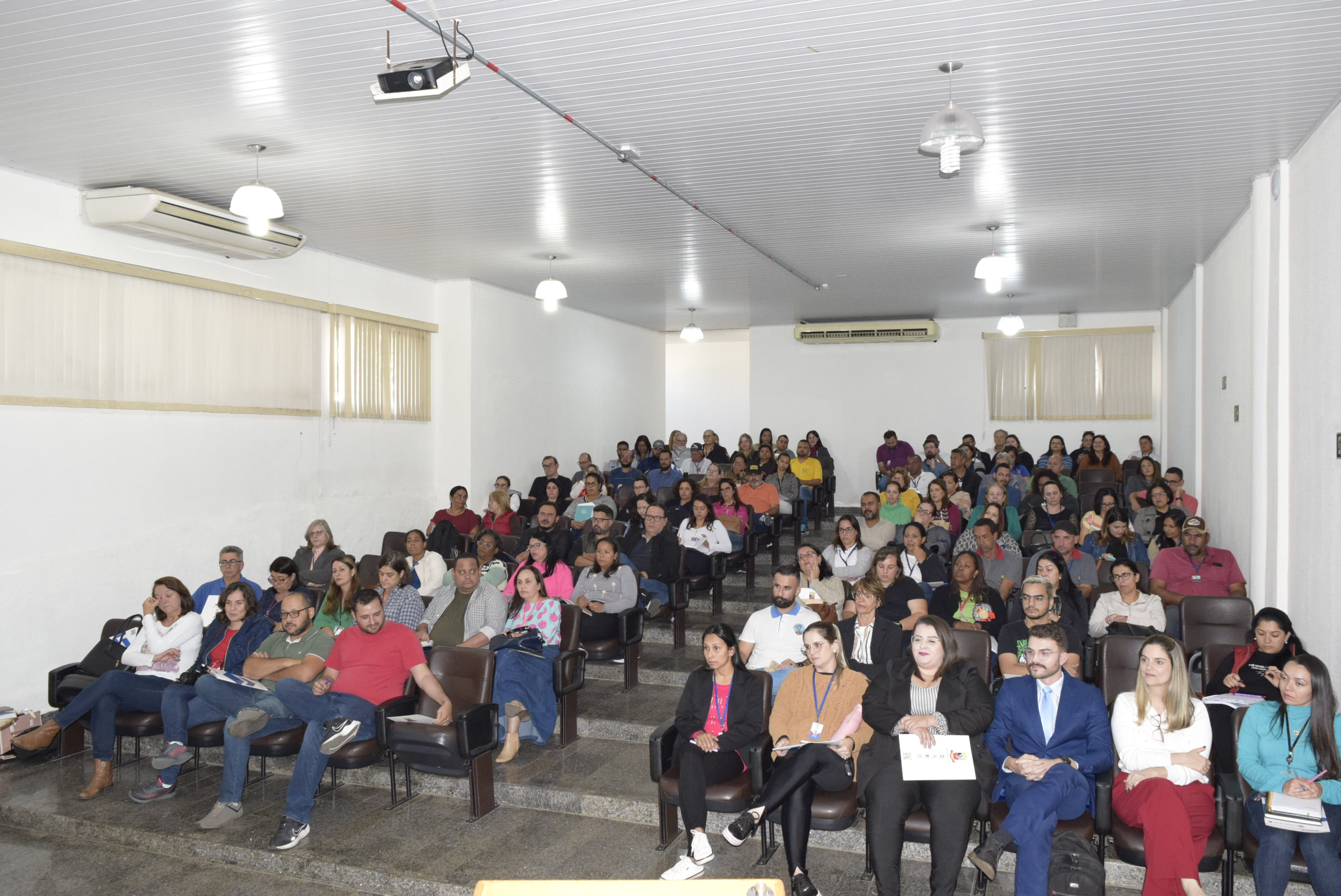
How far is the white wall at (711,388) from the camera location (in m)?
15.8

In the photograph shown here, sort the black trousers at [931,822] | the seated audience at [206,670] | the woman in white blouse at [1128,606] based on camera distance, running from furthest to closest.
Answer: the woman in white blouse at [1128,606], the seated audience at [206,670], the black trousers at [931,822]

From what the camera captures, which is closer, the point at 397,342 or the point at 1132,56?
the point at 1132,56

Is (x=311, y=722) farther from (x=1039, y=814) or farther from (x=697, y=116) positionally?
(x=697, y=116)

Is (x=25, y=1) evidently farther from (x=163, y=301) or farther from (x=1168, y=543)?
(x=1168, y=543)

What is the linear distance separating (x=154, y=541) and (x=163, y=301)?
162 centimetres

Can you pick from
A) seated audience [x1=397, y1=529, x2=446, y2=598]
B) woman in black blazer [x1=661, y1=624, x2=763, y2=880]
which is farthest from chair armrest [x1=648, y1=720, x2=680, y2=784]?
seated audience [x1=397, y1=529, x2=446, y2=598]

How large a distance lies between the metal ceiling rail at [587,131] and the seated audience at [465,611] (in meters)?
2.56

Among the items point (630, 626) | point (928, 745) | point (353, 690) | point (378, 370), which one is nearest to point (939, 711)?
point (928, 745)

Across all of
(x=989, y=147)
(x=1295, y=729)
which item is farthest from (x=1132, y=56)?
(x=1295, y=729)

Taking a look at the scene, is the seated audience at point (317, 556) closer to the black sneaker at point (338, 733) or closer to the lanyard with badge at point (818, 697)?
the black sneaker at point (338, 733)

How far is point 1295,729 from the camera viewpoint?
353 cm

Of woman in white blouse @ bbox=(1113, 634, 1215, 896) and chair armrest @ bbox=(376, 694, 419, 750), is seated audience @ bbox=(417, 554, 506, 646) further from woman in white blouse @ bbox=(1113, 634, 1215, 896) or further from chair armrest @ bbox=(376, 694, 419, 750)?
woman in white blouse @ bbox=(1113, 634, 1215, 896)

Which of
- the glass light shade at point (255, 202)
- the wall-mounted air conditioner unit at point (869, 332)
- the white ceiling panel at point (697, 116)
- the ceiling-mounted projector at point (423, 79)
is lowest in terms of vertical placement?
the glass light shade at point (255, 202)

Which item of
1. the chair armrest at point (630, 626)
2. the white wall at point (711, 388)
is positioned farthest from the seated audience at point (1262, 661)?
the white wall at point (711, 388)
